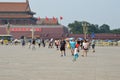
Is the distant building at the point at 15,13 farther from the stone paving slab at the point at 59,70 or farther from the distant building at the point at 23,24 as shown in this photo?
the stone paving slab at the point at 59,70

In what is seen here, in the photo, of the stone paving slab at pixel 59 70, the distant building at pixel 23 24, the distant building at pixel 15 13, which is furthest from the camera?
the distant building at pixel 15 13

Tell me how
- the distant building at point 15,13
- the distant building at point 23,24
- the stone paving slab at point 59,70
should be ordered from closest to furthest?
1. the stone paving slab at point 59,70
2. the distant building at point 23,24
3. the distant building at point 15,13

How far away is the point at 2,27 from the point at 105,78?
78320mm

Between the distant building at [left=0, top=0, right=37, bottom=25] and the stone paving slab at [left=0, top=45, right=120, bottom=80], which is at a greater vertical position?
the distant building at [left=0, top=0, right=37, bottom=25]

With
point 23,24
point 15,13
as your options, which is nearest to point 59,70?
point 23,24

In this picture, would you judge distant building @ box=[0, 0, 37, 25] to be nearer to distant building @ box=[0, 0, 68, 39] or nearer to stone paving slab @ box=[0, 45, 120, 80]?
distant building @ box=[0, 0, 68, 39]

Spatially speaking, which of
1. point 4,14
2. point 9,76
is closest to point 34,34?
point 4,14

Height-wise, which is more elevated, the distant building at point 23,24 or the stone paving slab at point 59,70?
the distant building at point 23,24

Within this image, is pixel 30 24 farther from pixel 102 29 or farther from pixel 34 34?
pixel 102 29

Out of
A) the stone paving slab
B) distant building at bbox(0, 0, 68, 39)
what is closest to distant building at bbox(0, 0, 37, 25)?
distant building at bbox(0, 0, 68, 39)

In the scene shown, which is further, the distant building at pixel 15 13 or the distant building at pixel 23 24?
the distant building at pixel 15 13

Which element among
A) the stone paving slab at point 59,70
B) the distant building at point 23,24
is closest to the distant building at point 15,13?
the distant building at point 23,24

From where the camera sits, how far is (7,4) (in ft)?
312

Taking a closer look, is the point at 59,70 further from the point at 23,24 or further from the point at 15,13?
the point at 15,13
